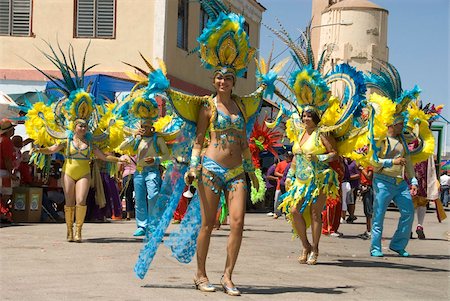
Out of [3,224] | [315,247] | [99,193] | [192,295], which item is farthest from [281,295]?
[3,224]

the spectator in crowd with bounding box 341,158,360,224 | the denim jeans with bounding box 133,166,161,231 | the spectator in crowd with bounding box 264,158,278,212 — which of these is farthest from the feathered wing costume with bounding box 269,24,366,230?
the spectator in crowd with bounding box 264,158,278,212

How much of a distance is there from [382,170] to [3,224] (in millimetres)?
7379

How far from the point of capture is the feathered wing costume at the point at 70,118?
47.3 ft

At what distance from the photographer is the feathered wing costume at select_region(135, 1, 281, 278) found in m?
9.36

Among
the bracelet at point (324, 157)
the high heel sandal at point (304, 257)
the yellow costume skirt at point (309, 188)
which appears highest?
the bracelet at point (324, 157)

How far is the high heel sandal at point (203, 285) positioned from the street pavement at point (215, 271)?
0.06 meters

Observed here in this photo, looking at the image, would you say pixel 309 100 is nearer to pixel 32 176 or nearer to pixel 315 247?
pixel 315 247

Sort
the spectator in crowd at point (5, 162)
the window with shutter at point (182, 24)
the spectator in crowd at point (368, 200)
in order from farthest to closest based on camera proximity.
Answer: the window with shutter at point (182, 24), the spectator in crowd at point (368, 200), the spectator in crowd at point (5, 162)

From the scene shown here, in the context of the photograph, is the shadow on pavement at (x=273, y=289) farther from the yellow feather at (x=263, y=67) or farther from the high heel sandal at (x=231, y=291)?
the yellow feather at (x=263, y=67)

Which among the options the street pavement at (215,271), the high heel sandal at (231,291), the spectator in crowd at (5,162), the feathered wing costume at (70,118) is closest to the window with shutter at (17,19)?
the spectator in crowd at (5,162)

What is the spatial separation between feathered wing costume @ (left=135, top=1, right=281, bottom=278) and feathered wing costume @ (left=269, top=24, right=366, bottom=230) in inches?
92.9

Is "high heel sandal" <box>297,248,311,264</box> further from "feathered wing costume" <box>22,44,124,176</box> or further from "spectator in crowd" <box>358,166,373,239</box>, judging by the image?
"spectator in crowd" <box>358,166,373,239</box>

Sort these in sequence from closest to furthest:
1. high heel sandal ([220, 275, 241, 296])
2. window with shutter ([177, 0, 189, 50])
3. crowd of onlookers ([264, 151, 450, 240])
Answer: high heel sandal ([220, 275, 241, 296])
crowd of onlookers ([264, 151, 450, 240])
window with shutter ([177, 0, 189, 50])

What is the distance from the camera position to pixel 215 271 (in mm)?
10773
